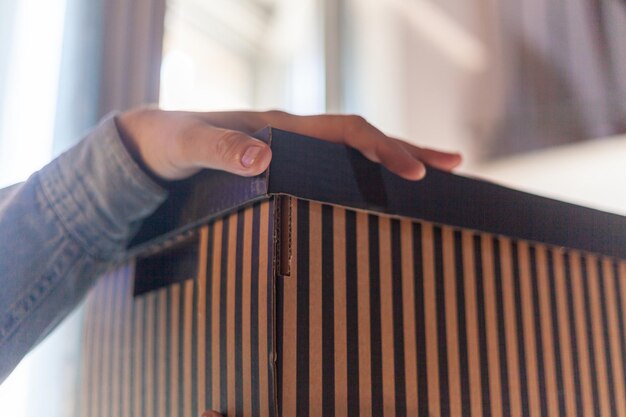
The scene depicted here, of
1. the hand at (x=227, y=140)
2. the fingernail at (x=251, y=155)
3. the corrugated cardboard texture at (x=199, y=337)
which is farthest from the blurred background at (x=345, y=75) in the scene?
the fingernail at (x=251, y=155)

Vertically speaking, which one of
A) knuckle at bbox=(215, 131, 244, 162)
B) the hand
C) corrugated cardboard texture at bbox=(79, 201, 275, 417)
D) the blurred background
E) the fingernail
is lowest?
corrugated cardboard texture at bbox=(79, 201, 275, 417)

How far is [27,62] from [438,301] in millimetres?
645

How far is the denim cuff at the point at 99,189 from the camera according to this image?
0.43m

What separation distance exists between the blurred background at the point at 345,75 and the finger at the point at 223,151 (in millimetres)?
431

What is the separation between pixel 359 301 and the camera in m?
0.34

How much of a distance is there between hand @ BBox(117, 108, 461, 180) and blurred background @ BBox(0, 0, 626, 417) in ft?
1.25

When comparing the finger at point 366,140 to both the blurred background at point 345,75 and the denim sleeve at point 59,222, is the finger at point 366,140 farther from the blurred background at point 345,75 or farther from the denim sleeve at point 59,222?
the blurred background at point 345,75

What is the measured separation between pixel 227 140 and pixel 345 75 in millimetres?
1010

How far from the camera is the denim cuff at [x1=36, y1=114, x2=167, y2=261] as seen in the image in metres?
0.43

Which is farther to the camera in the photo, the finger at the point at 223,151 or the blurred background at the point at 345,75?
the blurred background at the point at 345,75

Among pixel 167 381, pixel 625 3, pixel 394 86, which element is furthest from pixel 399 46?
pixel 167 381

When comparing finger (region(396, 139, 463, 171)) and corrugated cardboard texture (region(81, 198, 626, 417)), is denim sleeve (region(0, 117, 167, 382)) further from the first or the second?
finger (region(396, 139, 463, 171))

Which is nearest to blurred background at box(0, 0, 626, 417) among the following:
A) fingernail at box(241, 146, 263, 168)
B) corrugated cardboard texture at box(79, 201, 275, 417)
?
corrugated cardboard texture at box(79, 201, 275, 417)

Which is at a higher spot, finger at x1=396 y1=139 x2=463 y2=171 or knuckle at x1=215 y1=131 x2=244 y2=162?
finger at x1=396 y1=139 x2=463 y2=171
